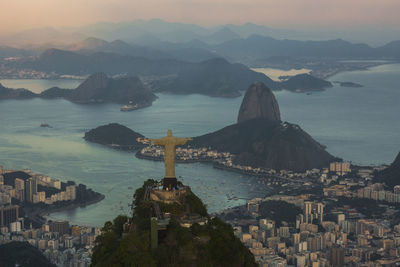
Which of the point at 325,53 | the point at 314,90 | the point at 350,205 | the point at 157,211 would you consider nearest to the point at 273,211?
the point at 350,205

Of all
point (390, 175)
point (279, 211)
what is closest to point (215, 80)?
point (390, 175)

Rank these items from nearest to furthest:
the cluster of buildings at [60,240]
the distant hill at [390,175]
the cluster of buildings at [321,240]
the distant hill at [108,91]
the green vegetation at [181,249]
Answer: the green vegetation at [181,249] → the cluster of buildings at [321,240] → the cluster of buildings at [60,240] → the distant hill at [390,175] → the distant hill at [108,91]

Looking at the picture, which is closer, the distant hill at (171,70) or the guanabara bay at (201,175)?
the guanabara bay at (201,175)

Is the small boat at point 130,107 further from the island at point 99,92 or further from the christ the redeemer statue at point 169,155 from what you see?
the christ the redeemer statue at point 169,155

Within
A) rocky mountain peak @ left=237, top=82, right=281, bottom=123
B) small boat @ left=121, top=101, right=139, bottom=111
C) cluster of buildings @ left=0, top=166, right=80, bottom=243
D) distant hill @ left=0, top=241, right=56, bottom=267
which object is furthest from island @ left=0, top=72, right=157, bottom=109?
distant hill @ left=0, top=241, right=56, bottom=267

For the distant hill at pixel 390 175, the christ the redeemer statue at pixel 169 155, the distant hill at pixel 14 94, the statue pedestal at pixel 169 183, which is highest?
the distant hill at pixel 14 94

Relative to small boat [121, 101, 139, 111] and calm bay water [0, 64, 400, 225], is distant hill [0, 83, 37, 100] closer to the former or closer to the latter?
calm bay water [0, 64, 400, 225]

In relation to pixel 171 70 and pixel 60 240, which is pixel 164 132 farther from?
pixel 171 70

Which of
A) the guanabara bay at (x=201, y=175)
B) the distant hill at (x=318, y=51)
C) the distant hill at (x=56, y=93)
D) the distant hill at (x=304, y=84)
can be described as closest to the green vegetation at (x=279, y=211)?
the guanabara bay at (x=201, y=175)
